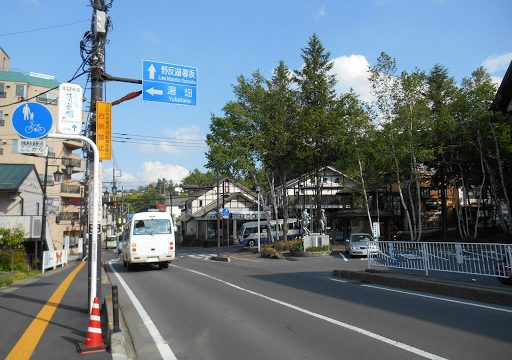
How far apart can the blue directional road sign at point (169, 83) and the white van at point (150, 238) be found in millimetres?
10278

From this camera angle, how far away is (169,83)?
37.5ft

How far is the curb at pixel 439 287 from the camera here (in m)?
9.50

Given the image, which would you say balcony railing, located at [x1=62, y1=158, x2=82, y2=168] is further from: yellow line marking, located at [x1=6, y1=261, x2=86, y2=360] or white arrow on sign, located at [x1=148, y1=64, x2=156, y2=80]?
white arrow on sign, located at [x1=148, y1=64, x2=156, y2=80]

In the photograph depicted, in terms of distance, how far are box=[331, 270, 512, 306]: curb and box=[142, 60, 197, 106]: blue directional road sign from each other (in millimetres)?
7664

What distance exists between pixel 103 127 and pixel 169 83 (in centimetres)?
262

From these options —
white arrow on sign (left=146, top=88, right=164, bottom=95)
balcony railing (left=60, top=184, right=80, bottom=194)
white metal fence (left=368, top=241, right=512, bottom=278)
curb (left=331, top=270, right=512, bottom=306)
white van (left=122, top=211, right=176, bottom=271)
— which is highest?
balcony railing (left=60, top=184, right=80, bottom=194)

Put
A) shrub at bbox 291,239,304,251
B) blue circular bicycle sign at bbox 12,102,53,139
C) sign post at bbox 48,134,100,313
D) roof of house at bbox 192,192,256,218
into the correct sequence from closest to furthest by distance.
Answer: blue circular bicycle sign at bbox 12,102,53,139 → sign post at bbox 48,134,100,313 → shrub at bbox 291,239,304,251 → roof of house at bbox 192,192,256,218

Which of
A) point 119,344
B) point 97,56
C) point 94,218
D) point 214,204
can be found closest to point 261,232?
point 214,204

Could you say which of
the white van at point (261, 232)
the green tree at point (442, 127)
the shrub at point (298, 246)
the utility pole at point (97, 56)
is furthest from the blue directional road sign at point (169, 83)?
the white van at point (261, 232)

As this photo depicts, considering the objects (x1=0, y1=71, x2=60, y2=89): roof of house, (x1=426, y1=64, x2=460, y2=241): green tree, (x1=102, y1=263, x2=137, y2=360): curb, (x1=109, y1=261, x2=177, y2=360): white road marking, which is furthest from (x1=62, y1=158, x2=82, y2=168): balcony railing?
(x1=102, y1=263, x2=137, y2=360): curb

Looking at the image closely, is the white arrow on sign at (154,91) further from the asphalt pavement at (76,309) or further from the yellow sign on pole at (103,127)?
the asphalt pavement at (76,309)

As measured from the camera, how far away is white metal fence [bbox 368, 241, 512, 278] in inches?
414

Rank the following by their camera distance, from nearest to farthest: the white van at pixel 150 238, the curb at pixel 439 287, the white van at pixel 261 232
A: the curb at pixel 439 287 < the white van at pixel 150 238 < the white van at pixel 261 232

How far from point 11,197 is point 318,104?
2521 centimetres
